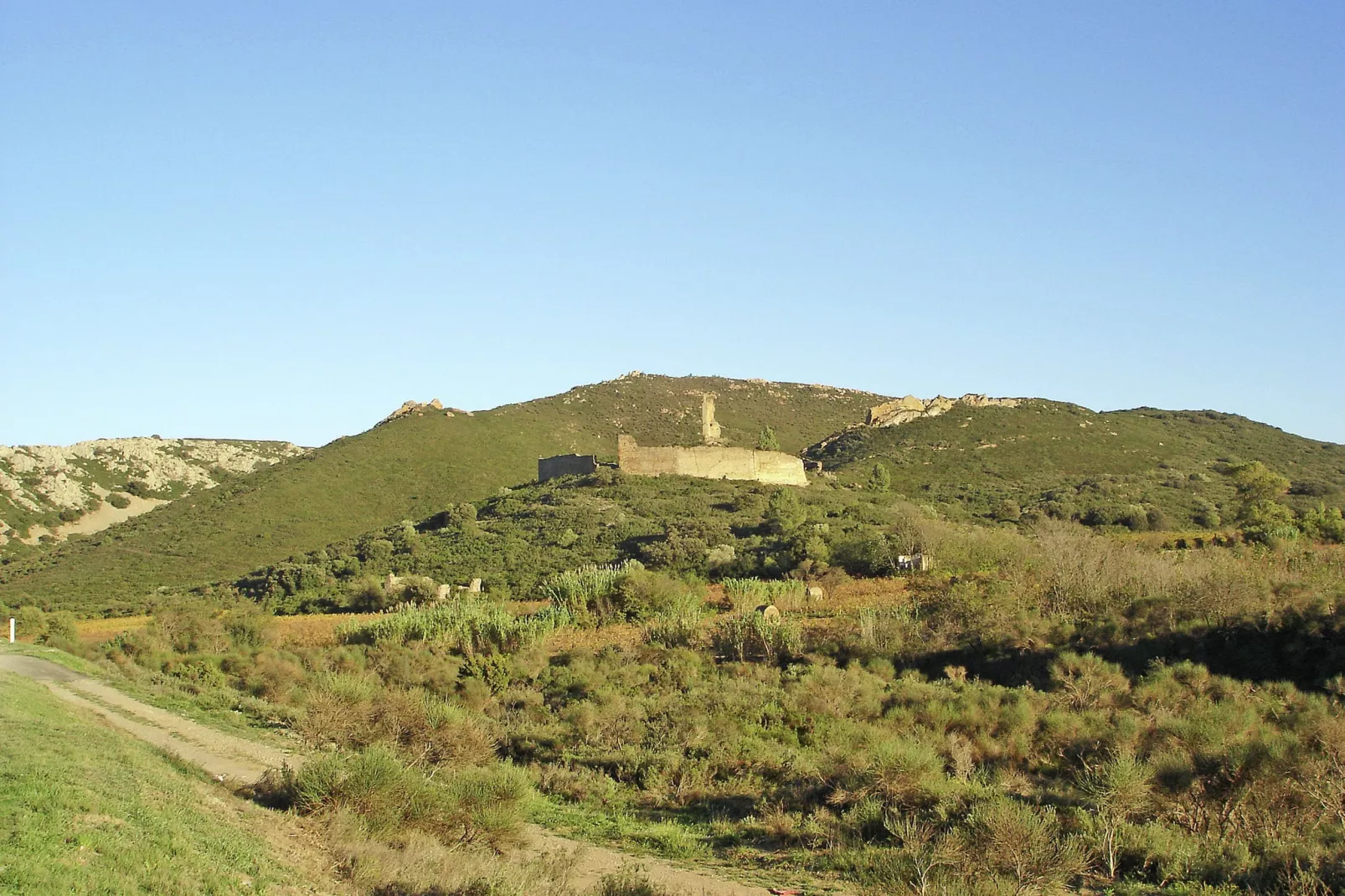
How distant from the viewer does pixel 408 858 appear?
9.59 meters

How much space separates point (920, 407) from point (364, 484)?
39.9 m

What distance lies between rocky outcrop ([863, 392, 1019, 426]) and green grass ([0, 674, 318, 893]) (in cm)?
7030

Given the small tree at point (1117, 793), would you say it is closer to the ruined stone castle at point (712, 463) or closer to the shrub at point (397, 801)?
the shrub at point (397, 801)

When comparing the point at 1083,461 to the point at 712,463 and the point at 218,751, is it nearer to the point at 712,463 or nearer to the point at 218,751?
the point at 712,463

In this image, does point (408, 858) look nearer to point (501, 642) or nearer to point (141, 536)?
point (501, 642)

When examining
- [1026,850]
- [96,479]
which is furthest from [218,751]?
[96,479]

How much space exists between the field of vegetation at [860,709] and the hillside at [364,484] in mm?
23609

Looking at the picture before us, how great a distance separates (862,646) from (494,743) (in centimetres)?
861

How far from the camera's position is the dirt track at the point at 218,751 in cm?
1013

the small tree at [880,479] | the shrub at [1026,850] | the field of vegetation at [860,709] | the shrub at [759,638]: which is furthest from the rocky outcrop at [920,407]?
the shrub at [1026,850]

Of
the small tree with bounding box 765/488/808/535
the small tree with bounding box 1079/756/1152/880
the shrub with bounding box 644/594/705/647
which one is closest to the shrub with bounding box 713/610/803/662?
the shrub with bounding box 644/594/705/647

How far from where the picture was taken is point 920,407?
80438 millimetres

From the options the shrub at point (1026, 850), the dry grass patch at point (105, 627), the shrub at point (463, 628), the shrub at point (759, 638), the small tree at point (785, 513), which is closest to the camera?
the shrub at point (1026, 850)

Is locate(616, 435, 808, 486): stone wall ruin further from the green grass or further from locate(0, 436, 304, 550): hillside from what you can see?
the green grass
